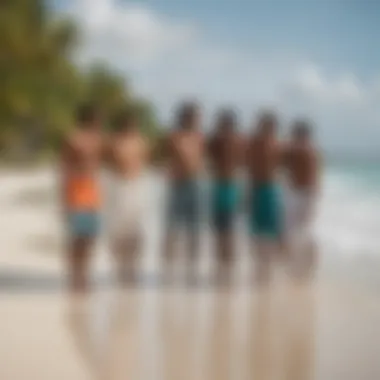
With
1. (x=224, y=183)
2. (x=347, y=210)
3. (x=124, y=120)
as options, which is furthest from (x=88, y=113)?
(x=347, y=210)

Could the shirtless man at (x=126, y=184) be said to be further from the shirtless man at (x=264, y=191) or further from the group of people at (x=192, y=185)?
the shirtless man at (x=264, y=191)

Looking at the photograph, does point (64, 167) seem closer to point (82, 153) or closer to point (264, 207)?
point (82, 153)

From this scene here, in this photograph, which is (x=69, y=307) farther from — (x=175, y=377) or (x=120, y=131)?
(x=120, y=131)

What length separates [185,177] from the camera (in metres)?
1.51

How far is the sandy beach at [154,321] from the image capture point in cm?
146

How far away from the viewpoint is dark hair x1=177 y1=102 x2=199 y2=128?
4.98ft

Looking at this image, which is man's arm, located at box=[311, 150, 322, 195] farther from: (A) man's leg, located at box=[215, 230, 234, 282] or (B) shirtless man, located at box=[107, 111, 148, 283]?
(B) shirtless man, located at box=[107, 111, 148, 283]

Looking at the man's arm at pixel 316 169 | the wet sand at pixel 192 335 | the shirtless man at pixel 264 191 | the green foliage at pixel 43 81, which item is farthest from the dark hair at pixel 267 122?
the wet sand at pixel 192 335

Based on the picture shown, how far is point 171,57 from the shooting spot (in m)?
1.52

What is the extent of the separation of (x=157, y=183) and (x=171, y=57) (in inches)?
10.4

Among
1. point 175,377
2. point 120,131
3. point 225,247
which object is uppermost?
point 120,131

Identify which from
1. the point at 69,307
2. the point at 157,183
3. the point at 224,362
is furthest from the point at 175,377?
the point at 157,183

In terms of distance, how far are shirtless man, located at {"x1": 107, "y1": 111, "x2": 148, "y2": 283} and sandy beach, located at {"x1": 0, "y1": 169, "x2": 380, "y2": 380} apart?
37 mm

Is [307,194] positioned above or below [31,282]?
above
